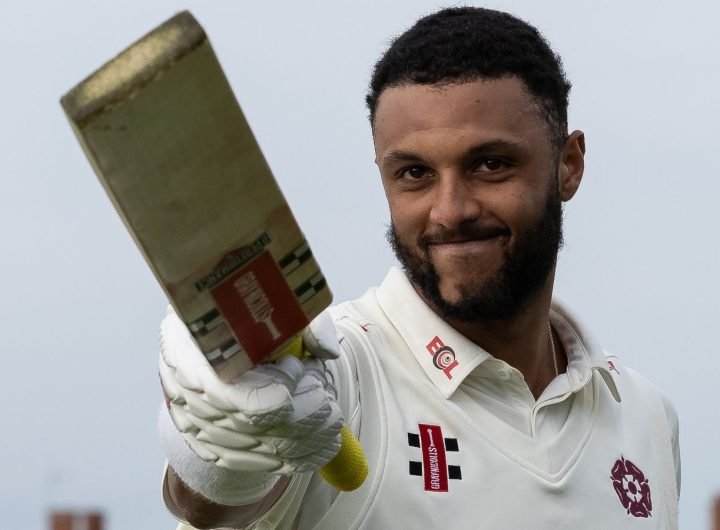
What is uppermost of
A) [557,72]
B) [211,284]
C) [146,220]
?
[146,220]

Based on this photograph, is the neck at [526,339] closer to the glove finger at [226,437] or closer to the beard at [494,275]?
the beard at [494,275]

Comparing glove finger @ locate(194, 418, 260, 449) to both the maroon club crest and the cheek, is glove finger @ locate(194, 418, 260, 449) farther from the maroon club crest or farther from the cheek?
the maroon club crest

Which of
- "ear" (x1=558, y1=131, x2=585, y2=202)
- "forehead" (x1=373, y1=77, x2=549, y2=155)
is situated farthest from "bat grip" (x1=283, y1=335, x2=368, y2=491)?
"ear" (x1=558, y1=131, x2=585, y2=202)

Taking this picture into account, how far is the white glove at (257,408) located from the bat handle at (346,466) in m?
0.09

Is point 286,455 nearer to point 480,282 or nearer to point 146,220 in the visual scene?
point 146,220

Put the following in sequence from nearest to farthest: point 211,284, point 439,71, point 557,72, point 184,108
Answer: point 184,108, point 211,284, point 439,71, point 557,72

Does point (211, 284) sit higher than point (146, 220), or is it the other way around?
point (146, 220)

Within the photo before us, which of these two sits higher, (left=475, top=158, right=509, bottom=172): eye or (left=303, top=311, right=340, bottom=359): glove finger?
(left=303, top=311, right=340, bottom=359): glove finger

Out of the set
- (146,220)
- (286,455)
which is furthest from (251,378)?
(146,220)

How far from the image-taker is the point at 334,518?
3.21 m

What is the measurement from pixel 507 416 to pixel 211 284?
3.85 ft

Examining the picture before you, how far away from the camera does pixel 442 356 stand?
11.6 feet

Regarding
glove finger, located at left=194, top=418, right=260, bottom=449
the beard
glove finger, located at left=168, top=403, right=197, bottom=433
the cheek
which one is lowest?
the beard

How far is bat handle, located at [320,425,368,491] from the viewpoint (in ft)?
9.24
